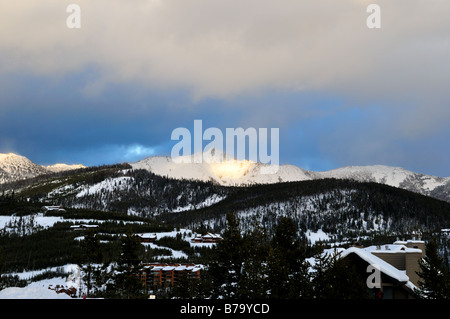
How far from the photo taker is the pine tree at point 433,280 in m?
30.1

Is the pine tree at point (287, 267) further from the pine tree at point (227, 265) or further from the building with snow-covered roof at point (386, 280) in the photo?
the pine tree at point (227, 265)

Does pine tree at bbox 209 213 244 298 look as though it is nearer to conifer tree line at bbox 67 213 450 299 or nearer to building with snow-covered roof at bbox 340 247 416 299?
conifer tree line at bbox 67 213 450 299

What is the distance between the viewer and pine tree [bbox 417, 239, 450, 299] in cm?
3009

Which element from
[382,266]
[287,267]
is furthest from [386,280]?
[287,267]

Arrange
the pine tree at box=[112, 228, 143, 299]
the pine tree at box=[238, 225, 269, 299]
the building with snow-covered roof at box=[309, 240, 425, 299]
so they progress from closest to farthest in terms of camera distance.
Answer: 1. the building with snow-covered roof at box=[309, 240, 425, 299]
2. the pine tree at box=[238, 225, 269, 299]
3. the pine tree at box=[112, 228, 143, 299]

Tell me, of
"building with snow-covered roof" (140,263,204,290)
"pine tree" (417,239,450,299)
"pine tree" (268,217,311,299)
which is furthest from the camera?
"building with snow-covered roof" (140,263,204,290)

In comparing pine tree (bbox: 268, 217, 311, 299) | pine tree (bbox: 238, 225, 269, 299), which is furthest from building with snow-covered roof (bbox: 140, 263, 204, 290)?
pine tree (bbox: 268, 217, 311, 299)

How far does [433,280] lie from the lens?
30.6 m

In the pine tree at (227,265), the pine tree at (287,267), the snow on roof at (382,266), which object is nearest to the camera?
the snow on roof at (382,266)

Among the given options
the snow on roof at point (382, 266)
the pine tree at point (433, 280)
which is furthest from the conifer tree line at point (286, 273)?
the snow on roof at point (382, 266)
